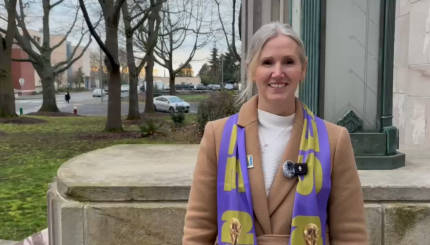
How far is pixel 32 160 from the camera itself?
37.0 ft

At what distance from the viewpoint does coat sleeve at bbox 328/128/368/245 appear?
1.75 meters

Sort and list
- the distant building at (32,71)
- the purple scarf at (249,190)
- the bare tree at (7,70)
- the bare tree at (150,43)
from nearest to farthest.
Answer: the purple scarf at (249,190) → the bare tree at (7,70) → the bare tree at (150,43) → the distant building at (32,71)

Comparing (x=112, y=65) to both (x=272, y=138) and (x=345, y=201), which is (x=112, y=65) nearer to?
(x=272, y=138)

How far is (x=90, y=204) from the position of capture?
10.7ft

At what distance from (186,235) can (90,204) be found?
1629 millimetres

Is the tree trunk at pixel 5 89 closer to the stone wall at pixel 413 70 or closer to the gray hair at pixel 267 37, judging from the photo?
the stone wall at pixel 413 70

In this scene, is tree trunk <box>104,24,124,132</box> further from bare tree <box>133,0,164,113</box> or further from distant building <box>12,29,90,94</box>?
distant building <box>12,29,90,94</box>

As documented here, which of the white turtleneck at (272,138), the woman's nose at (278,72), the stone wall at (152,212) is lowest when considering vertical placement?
the stone wall at (152,212)

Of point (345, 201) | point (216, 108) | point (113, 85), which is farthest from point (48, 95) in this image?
point (345, 201)

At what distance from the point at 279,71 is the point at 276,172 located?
0.38 meters

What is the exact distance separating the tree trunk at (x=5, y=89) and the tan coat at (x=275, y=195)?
2236cm

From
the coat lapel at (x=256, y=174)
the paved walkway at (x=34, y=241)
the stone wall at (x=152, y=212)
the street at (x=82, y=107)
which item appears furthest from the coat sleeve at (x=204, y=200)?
the street at (x=82, y=107)

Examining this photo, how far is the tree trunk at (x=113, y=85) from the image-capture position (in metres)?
17.2

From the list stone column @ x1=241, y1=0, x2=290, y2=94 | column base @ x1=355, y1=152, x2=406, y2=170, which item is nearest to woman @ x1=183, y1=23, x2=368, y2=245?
column base @ x1=355, y1=152, x2=406, y2=170
